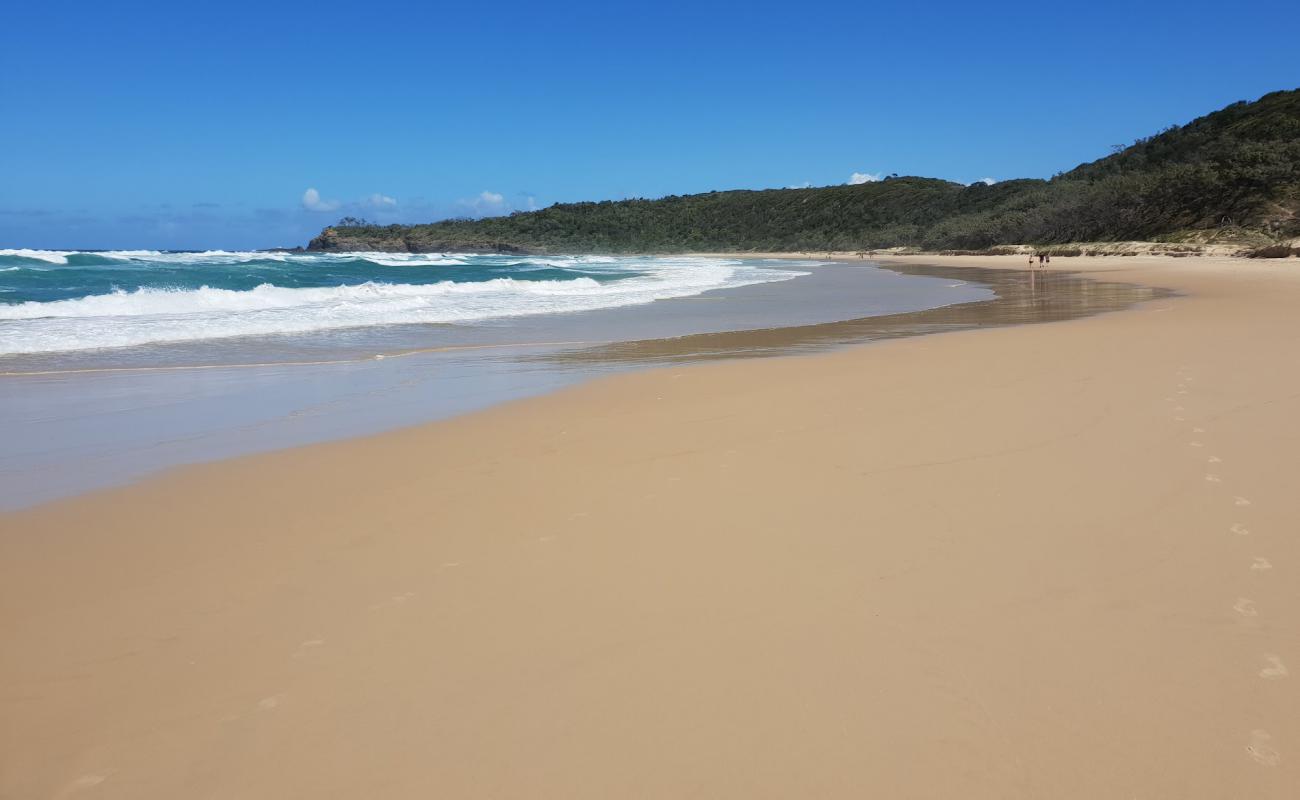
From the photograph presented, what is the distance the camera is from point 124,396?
759 centimetres

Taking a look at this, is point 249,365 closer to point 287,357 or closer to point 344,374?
point 287,357

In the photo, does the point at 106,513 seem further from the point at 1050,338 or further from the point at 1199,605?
the point at 1050,338

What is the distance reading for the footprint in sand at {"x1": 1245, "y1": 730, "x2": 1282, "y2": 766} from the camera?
6.42 feet

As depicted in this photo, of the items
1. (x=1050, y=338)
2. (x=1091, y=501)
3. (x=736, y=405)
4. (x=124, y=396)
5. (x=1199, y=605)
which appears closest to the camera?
(x=1199, y=605)

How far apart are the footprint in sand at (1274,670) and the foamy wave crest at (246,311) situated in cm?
1316

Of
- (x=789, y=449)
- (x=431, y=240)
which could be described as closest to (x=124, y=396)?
(x=789, y=449)

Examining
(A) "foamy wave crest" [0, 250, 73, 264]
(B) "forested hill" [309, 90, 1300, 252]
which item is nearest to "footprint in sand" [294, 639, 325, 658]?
(B) "forested hill" [309, 90, 1300, 252]

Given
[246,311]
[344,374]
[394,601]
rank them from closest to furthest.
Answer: [394,601] < [344,374] < [246,311]

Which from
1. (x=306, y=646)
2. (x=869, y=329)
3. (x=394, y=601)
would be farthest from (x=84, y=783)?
(x=869, y=329)

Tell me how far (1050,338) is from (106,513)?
10057 millimetres

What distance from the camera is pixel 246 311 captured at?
17.6m

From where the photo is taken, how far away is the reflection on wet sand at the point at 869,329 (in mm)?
10203

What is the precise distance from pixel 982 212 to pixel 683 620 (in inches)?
3245

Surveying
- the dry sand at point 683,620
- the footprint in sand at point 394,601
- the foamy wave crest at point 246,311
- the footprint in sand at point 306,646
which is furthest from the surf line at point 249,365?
the footprint in sand at point 306,646
